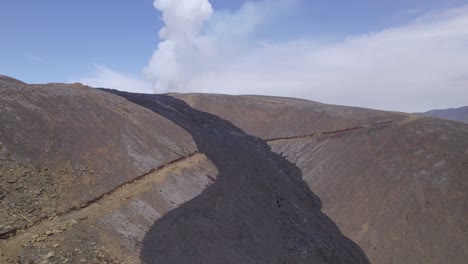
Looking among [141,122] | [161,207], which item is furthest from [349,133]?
[161,207]

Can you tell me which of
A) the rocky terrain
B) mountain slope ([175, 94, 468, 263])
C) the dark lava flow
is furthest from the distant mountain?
the dark lava flow

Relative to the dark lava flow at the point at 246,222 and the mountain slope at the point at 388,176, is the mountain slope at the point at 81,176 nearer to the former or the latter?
the dark lava flow at the point at 246,222

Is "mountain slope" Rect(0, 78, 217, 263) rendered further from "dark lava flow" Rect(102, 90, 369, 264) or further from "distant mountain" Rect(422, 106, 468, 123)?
"distant mountain" Rect(422, 106, 468, 123)

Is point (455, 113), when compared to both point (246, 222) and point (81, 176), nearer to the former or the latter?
point (246, 222)

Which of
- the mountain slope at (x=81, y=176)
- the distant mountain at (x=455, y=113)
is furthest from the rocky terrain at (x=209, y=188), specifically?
the distant mountain at (x=455, y=113)

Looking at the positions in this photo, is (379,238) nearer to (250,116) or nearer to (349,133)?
(349,133)

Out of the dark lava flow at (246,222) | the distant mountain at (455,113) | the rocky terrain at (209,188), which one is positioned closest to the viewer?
the rocky terrain at (209,188)
